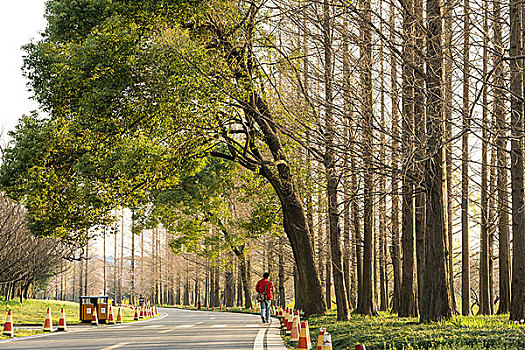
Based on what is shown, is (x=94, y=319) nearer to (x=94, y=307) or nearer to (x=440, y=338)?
(x=94, y=307)

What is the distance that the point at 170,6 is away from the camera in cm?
1889

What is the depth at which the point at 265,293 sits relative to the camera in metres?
22.8

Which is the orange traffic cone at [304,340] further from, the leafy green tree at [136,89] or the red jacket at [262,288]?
the red jacket at [262,288]

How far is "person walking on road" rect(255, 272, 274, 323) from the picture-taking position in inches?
888

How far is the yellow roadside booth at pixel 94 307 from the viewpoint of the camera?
2575 cm

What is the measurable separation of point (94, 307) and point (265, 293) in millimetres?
7611

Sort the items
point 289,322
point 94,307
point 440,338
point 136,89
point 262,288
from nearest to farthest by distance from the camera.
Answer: point 440,338 → point 289,322 → point 136,89 → point 262,288 → point 94,307

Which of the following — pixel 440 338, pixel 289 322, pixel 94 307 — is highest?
pixel 440 338

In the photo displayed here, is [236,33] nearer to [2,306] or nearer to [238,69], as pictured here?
[238,69]

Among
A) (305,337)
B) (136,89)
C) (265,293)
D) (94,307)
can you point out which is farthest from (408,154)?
(94,307)

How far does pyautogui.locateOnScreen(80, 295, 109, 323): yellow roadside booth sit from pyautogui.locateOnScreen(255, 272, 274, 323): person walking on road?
6827 mm

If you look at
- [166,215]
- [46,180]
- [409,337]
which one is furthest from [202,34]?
[166,215]

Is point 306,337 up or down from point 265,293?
up

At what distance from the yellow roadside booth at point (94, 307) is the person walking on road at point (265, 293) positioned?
6.83 m
